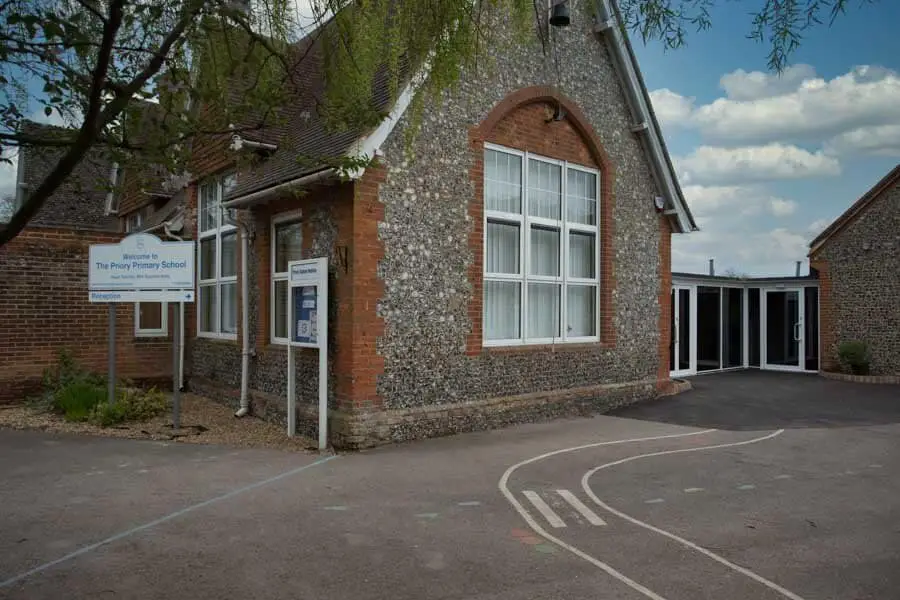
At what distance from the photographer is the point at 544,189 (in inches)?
468

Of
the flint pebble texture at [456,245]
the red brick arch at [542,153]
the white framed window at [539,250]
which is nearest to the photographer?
the flint pebble texture at [456,245]

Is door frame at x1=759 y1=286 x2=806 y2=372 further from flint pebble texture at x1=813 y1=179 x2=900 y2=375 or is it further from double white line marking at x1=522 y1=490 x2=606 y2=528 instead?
double white line marking at x1=522 y1=490 x2=606 y2=528

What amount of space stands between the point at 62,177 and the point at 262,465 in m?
5.15

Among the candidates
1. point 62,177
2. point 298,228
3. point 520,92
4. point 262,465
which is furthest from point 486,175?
point 62,177

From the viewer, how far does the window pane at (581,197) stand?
486 inches

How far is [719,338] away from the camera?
20.1 meters

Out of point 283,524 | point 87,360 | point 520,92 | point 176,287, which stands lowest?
point 283,524

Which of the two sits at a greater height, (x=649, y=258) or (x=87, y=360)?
(x=649, y=258)

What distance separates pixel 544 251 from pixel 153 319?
8306mm

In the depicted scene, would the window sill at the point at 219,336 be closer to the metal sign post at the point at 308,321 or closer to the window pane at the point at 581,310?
the metal sign post at the point at 308,321

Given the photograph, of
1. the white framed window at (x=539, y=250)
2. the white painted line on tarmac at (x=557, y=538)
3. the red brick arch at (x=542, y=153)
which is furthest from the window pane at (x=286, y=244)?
the white painted line on tarmac at (x=557, y=538)

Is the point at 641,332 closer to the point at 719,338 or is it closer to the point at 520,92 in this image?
the point at 520,92

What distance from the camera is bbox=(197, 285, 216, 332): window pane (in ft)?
44.0

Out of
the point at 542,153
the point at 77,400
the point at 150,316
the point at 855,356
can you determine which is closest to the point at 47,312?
the point at 150,316
